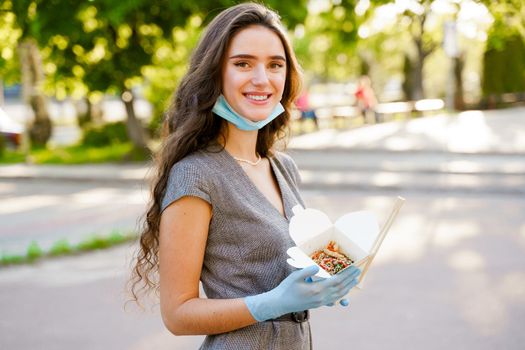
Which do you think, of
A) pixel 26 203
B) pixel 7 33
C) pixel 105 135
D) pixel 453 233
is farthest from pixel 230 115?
pixel 105 135

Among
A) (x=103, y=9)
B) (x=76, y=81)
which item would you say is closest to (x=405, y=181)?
(x=103, y=9)

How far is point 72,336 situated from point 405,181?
7957 mm

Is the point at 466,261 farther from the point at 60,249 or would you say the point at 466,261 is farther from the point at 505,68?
the point at 505,68

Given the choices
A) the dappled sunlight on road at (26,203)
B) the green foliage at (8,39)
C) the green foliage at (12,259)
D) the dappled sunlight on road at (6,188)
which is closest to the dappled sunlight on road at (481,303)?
the green foliage at (12,259)

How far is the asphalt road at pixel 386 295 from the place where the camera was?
4.96 metres

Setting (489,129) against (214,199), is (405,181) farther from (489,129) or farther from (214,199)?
(214,199)

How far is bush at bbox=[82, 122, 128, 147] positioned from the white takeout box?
17.5 metres

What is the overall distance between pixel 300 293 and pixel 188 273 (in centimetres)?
29

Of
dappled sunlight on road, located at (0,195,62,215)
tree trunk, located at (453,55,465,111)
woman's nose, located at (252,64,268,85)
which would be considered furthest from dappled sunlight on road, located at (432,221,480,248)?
tree trunk, located at (453,55,465,111)

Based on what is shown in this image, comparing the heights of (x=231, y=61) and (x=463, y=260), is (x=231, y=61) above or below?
above

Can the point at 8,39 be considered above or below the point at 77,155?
above

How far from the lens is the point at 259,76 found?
1.87 meters

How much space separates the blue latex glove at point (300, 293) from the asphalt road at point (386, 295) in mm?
2372

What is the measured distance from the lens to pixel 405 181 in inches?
467
